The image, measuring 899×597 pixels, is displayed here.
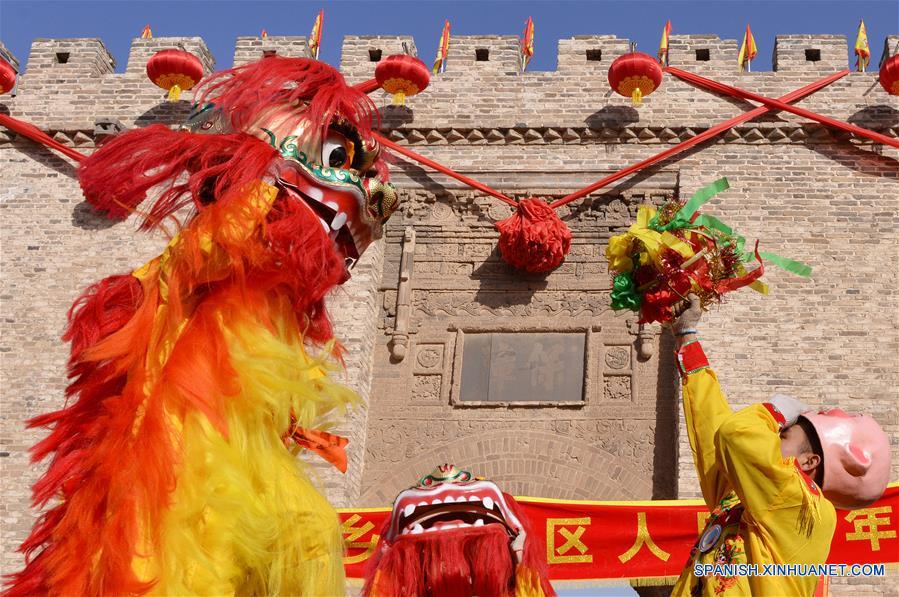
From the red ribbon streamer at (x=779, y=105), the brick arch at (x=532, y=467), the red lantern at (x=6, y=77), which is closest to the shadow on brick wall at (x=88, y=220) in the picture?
the red lantern at (x=6, y=77)

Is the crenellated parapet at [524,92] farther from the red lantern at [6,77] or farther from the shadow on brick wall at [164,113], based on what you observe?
the red lantern at [6,77]

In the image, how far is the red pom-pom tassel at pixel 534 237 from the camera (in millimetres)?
9414

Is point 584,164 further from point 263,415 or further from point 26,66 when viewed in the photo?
point 263,415

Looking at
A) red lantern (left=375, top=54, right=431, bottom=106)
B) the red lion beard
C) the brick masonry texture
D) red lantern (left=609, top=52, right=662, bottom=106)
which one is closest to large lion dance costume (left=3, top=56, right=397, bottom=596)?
the red lion beard

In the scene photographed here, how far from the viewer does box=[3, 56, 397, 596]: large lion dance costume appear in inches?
126

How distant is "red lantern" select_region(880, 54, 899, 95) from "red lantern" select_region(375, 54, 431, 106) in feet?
12.4

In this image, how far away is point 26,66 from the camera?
11141mm

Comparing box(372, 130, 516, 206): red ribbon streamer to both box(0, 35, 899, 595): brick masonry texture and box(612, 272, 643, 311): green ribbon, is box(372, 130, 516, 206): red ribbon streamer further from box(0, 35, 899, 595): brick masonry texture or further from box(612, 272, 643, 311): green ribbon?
box(612, 272, 643, 311): green ribbon

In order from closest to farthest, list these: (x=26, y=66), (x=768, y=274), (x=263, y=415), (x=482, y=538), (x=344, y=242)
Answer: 1. (x=263, y=415)
2. (x=344, y=242)
3. (x=482, y=538)
4. (x=768, y=274)
5. (x=26, y=66)

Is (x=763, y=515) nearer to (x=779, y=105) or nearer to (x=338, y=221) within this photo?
(x=338, y=221)

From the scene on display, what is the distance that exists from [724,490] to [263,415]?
1.65 m

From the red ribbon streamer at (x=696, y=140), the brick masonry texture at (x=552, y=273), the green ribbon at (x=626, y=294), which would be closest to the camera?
the green ribbon at (x=626, y=294)

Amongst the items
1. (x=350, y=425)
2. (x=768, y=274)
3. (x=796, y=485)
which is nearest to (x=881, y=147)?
(x=768, y=274)

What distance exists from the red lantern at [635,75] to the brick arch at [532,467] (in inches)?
118
